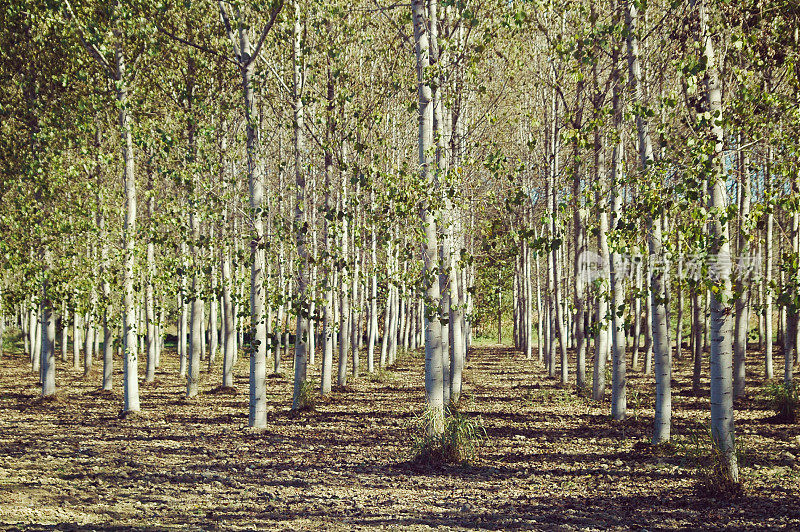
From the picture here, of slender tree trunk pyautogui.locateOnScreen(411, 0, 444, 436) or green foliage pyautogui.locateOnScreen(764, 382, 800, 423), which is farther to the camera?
green foliage pyautogui.locateOnScreen(764, 382, 800, 423)

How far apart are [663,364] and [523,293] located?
23478mm

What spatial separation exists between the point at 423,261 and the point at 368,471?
11.2 feet

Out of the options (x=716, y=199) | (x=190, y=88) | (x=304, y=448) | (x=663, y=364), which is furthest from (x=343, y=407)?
(x=716, y=199)

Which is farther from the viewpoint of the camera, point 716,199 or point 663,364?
point 663,364

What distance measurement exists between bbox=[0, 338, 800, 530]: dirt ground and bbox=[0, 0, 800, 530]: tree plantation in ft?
0.22

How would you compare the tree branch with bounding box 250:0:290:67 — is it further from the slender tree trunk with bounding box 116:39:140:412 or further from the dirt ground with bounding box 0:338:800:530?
the dirt ground with bounding box 0:338:800:530

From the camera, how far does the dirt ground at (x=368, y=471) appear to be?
7152 mm

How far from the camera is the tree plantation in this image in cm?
669

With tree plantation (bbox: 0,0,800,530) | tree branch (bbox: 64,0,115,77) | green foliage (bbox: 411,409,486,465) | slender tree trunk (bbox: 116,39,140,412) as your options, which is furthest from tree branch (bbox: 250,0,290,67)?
green foliage (bbox: 411,409,486,465)

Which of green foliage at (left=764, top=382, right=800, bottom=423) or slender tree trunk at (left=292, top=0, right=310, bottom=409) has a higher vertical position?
Answer: slender tree trunk at (left=292, top=0, right=310, bottom=409)

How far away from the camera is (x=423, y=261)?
A: 32.5 ft

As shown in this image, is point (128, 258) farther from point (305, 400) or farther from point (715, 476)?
point (715, 476)

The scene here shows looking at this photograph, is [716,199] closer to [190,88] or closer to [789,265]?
[789,265]

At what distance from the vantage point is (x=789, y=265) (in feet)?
16.8
